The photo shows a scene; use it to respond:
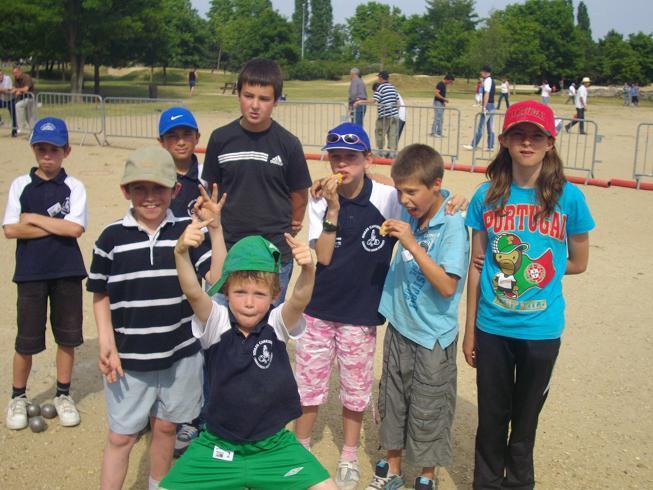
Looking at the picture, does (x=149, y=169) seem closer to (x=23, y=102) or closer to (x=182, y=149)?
(x=182, y=149)

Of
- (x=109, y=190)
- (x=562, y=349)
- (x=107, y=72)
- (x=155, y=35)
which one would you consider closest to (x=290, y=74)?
(x=107, y=72)

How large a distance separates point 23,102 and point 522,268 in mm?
18241

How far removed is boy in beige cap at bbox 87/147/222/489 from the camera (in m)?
3.19

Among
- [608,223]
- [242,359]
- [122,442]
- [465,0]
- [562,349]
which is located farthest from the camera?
[465,0]

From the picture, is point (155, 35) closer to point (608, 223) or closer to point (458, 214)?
point (608, 223)

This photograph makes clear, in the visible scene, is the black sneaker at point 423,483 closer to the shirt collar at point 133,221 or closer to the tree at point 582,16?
the shirt collar at point 133,221

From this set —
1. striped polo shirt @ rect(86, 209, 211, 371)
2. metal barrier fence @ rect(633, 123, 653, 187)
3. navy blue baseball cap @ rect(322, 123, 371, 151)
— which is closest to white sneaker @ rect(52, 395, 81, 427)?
striped polo shirt @ rect(86, 209, 211, 371)

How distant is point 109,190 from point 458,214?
9371mm

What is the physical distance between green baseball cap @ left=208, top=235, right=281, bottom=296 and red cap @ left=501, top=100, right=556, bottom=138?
127cm

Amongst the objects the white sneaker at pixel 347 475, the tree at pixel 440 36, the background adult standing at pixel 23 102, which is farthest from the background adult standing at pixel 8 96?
the tree at pixel 440 36

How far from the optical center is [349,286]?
3805 millimetres

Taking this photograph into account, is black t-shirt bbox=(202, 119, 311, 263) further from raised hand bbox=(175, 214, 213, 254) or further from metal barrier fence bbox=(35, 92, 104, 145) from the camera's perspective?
metal barrier fence bbox=(35, 92, 104, 145)

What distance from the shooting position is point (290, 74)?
7500 centimetres

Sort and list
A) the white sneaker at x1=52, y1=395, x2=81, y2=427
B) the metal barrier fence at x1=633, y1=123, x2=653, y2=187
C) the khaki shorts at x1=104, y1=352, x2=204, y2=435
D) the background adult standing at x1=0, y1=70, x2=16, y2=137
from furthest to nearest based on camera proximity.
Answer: the background adult standing at x1=0, y1=70, x2=16, y2=137, the metal barrier fence at x1=633, y1=123, x2=653, y2=187, the white sneaker at x1=52, y1=395, x2=81, y2=427, the khaki shorts at x1=104, y1=352, x2=204, y2=435
